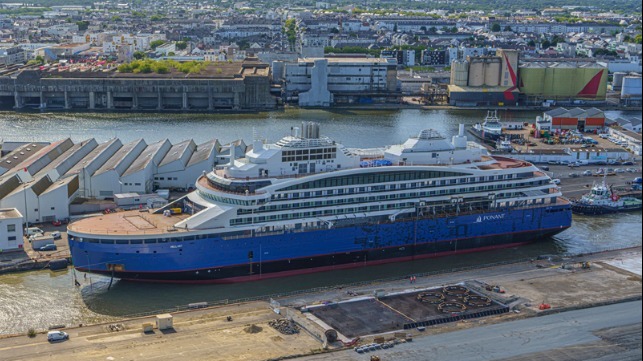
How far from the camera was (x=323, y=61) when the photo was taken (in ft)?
183

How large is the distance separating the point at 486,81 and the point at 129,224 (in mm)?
38092

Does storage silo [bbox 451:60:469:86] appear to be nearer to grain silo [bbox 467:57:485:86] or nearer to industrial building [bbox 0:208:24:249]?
grain silo [bbox 467:57:485:86]

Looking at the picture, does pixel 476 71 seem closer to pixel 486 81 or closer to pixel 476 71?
pixel 476 71

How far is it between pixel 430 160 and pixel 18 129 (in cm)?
2776

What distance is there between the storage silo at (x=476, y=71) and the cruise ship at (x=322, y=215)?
3028 cm

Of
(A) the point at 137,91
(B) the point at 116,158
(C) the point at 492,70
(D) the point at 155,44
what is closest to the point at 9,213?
(B) the point at 116,158

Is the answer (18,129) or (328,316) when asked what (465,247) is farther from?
(18,129)

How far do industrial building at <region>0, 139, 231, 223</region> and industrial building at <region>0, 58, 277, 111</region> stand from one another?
17.8 m

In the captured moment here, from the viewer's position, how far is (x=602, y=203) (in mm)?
31047

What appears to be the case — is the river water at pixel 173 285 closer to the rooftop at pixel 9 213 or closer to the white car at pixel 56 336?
the white car at pixel 56 336

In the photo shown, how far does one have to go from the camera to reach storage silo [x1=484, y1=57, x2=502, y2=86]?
57594 millimetres

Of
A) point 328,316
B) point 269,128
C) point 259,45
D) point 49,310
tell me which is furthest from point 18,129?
point 259,45

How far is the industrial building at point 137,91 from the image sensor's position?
5391 centimetres

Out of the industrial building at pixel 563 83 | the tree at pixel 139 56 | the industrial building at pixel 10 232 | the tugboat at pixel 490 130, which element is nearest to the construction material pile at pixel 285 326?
the industrial building at pixel 10 232
